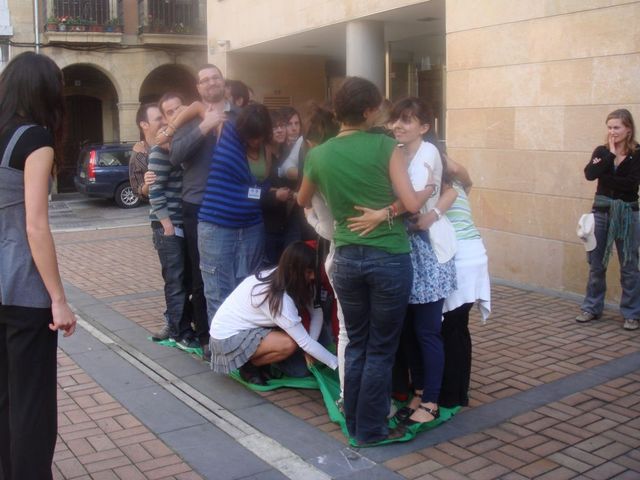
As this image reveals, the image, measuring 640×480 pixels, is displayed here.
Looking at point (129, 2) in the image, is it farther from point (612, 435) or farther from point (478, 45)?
point (612, 435)

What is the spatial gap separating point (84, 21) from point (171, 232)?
18599 mm

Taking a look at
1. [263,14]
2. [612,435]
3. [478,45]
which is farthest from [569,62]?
[263,14]

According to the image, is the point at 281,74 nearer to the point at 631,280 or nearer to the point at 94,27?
the point at 94,27

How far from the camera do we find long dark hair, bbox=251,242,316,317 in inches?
185

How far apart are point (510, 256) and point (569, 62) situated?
2.05 m

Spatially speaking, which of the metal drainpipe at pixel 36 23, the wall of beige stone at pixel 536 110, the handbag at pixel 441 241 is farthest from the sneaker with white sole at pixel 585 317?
the metal drainpipe at pixel 36 23

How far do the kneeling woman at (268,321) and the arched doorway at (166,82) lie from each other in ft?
66.4

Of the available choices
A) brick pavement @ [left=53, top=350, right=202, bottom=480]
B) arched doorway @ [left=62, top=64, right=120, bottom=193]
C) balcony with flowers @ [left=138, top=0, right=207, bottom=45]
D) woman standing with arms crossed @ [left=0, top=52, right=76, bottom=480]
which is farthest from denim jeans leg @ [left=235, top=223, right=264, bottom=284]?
arched doorway @ [left=62, top=64, right=120, bottom=193]

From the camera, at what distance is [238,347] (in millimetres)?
4863

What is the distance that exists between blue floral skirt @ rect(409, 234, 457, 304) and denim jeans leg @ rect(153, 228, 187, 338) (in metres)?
2.29

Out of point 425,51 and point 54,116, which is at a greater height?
point 425,51

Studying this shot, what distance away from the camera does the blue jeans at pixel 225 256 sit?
5.22 m

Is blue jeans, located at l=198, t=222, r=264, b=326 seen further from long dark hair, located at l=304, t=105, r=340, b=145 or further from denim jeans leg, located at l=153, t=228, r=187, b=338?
long dark hair, located at l=304, t=105, r=340, b=145

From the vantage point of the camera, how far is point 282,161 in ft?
18.6
